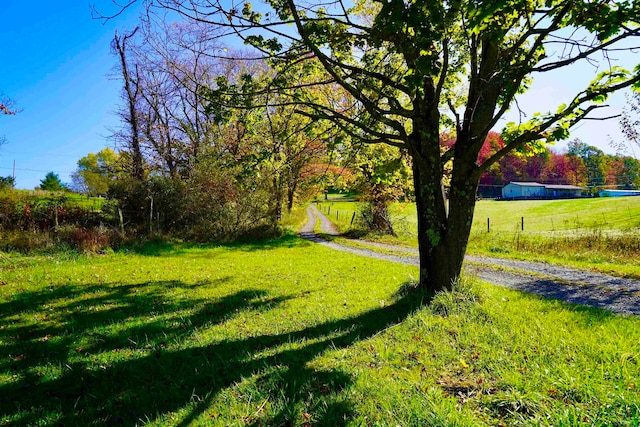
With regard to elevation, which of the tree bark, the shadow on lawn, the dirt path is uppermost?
the tree bark

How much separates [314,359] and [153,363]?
82.2 inches

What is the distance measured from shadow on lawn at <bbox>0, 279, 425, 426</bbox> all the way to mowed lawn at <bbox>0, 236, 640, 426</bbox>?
0.02 metres

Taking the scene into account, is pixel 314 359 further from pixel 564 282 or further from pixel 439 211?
pixel 564 282

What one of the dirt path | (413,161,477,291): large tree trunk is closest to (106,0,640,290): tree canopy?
(413,161,477,291): large tree trunk

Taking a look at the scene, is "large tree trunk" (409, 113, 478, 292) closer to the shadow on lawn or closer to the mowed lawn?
the mowed lawn

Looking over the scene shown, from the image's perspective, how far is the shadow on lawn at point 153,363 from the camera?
10.5 ft

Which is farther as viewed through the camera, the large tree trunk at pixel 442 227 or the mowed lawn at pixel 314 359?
the large tree trunk at pixel 442 227

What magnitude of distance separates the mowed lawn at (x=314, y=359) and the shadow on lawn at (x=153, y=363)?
0.07 feet

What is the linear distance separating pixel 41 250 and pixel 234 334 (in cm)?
1204

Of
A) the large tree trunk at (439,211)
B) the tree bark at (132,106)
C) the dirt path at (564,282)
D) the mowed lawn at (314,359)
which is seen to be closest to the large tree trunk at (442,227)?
the large tree trunk at (439,211)

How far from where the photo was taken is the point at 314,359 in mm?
4008

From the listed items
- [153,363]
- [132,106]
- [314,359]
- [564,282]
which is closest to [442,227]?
[314,359]

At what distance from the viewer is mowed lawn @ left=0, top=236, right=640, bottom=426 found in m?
2.84

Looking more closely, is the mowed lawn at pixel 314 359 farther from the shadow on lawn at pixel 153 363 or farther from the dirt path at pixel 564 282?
the dirt path at pixel 564 282
